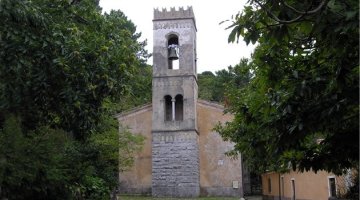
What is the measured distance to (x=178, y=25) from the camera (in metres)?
30.4

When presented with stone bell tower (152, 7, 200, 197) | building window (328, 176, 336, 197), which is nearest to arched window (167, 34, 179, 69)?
stone bell tower (152, 7, 200, 197)

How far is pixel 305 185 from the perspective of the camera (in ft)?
78.1

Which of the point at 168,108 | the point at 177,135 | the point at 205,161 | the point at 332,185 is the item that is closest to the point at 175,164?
the point at 177,135

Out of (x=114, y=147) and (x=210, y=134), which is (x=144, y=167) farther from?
(x=114, y=147)

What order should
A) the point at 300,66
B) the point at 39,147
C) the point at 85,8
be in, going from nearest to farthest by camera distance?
1. the point at 300,66
2. the point at 39,147
3. the point at 85,8

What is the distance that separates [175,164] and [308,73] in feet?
78.2

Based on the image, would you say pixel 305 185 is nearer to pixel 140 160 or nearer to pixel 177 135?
pixel 177 135

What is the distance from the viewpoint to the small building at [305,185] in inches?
744

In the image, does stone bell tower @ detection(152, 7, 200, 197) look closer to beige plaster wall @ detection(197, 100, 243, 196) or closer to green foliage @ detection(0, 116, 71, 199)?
beige plaster wall @ detection(197, 100, 243, 196)

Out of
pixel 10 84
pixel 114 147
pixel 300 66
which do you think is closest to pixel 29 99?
pixel 10 84

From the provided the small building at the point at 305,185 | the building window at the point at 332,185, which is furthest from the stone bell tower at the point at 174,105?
the building window at the point at 332,185

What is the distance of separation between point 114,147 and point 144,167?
9711mm

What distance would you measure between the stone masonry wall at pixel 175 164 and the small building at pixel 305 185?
524 cm

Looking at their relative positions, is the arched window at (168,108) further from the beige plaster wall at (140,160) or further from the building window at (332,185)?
the building window at (332,185)
